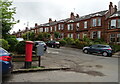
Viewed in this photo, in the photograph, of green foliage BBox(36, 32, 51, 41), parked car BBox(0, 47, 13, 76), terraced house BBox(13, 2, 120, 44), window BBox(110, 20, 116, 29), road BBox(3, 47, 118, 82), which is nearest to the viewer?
parked car BBox(0, 47, 13, 76)

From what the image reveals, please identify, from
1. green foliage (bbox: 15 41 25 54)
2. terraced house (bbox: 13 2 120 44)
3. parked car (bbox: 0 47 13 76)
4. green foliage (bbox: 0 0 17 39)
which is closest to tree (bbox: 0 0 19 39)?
green foliage (bbox: 0 0 17 39)

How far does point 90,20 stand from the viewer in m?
31.6

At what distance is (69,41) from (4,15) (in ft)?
58.4

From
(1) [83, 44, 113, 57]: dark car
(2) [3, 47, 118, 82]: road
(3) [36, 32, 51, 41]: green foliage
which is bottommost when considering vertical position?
(2) [3, 47, 118, 82]: road

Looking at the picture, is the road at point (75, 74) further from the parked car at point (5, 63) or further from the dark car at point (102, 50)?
the dark car at point (102, 50)

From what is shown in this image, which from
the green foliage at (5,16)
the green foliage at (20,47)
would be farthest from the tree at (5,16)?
the green foliage at (20,47)

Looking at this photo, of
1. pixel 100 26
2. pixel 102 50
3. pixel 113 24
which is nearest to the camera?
pixel 102 50

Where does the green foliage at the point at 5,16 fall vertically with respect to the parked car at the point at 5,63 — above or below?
above

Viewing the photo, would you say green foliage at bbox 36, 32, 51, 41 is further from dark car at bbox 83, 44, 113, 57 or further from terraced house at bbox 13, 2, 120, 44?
dark car at bbox 83, 44, 113, 57

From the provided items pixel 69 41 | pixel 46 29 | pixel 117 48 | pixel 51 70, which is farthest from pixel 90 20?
pixel 51 70

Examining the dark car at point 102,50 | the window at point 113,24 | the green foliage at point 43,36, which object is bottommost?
the dark car at point 102,50

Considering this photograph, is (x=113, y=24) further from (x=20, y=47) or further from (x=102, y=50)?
(x=20, y=47)

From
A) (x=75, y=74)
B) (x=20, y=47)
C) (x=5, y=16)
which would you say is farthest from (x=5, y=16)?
(x=75, y=74)

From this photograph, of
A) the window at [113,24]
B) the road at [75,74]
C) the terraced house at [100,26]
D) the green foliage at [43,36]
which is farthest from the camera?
the green foliage at [43,36]
